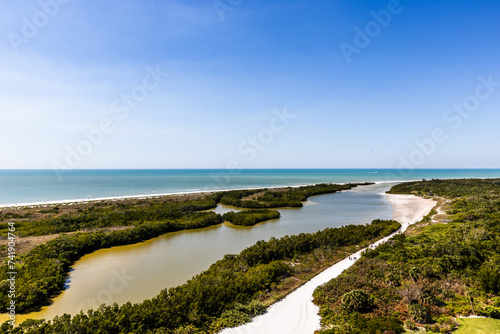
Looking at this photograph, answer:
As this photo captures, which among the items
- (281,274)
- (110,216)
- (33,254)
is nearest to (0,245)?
(33,254)

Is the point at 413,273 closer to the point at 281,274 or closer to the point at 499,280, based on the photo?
the point at 499,280

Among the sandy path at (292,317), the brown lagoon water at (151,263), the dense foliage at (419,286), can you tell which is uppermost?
the dense foliage at (419,286)

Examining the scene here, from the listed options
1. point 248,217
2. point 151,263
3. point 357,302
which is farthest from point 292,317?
point 248,217

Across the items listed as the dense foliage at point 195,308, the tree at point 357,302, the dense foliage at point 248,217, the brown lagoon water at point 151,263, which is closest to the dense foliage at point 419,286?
the tree at point 357,302

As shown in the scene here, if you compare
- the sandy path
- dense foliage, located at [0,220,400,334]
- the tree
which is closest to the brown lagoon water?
dense foliage, located at [0,220,400,334]

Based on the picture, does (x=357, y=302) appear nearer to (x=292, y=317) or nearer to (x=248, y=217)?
(x=292, y=317)

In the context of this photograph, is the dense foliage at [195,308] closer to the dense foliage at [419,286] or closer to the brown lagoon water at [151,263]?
the brown lagoon water at [151,263]
